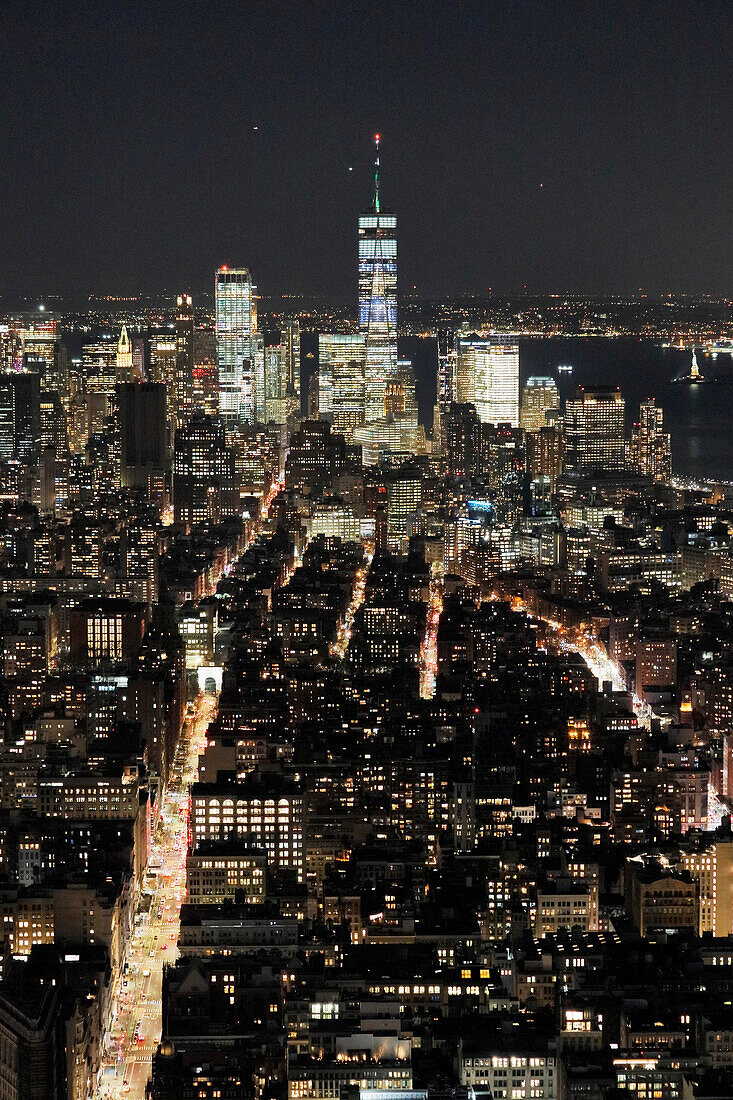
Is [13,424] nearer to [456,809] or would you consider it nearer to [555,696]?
[555,696]

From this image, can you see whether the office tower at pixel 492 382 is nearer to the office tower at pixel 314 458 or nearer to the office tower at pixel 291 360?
the office tower at pixel 291 360

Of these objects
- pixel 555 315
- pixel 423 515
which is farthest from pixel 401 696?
pixel 555 315

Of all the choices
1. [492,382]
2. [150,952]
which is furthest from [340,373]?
[150,952]

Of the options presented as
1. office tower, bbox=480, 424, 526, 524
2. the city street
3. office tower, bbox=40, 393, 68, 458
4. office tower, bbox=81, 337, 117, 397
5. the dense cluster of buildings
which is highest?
office tower, bbox=81, 337, 117, 397

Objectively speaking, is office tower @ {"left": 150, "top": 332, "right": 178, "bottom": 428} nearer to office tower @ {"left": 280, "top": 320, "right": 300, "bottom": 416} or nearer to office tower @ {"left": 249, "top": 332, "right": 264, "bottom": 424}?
office tower @ {"left": 249, "top": 332, "right": 264, "bottom": 424}

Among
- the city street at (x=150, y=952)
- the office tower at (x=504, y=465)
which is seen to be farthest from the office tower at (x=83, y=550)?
the city street at (x=150, y=952)

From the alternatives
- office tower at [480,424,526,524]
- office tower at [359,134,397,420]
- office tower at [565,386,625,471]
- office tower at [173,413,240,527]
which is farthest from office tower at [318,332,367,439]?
office tower at [173,413,240,527]

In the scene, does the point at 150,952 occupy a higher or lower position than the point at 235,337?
lower

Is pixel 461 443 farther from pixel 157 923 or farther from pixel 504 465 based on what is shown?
pixel 157 923
